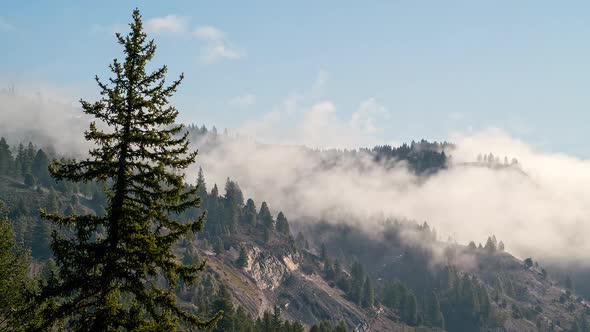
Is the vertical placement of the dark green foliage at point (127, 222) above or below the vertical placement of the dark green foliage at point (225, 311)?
above

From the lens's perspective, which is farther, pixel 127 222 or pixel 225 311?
pixel 225 311

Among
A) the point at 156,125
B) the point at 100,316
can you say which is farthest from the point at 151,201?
the point at 100,316

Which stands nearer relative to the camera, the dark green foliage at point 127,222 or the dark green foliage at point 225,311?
the dark green foliage at point 127,222

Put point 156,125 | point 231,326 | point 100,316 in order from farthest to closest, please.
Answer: point 231,326
point 156,125
point 100,316

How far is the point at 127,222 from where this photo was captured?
24812 millimetres

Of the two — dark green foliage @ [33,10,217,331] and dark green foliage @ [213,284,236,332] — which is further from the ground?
dark green foliage @ [33,10,217,331]

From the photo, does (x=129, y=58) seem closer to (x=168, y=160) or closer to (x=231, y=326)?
(x=168, y=160)

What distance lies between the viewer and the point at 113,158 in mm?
25062

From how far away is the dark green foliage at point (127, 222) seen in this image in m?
24.2

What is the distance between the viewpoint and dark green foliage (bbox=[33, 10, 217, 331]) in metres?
24.2

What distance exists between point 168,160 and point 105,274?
17.2ft

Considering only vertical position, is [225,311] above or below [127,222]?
below

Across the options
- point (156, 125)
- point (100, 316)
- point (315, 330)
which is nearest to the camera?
point (100, 316)

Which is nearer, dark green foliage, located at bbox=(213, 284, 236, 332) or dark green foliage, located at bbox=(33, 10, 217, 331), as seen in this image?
dark green foliage, located at bbox=(33, 10, 217, 331)
